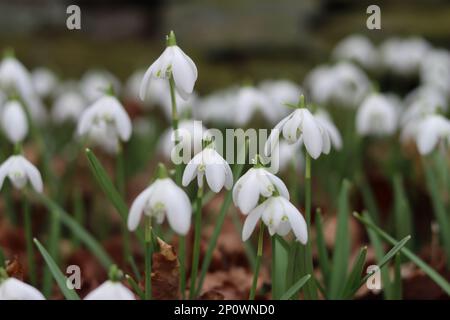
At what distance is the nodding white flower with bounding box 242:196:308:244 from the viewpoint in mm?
958

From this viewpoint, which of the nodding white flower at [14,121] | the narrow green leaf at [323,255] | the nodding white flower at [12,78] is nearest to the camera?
the narrow green leaf at [323,255]

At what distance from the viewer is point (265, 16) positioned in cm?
407

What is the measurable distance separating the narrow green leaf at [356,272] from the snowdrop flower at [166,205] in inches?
12.1

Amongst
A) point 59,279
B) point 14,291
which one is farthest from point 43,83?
point 14,291

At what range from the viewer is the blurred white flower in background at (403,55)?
10.7ft

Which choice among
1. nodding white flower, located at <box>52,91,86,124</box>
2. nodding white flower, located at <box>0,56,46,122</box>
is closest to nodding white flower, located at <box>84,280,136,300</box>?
nodding white flower, located at <box>0,56,46,122</box>

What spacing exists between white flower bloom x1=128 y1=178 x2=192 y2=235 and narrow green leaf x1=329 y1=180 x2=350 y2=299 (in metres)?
0.47

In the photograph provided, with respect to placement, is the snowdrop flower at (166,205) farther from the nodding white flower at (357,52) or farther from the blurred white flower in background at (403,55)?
the blurred white flower in background at (403,55)

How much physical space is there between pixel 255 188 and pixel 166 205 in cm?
13

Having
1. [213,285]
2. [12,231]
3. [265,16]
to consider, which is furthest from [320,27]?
[213,285]

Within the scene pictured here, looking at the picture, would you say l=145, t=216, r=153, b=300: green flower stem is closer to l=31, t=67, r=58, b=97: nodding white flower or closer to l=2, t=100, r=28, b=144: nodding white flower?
l=2, t=100, r=28, b=144: nodding white flower

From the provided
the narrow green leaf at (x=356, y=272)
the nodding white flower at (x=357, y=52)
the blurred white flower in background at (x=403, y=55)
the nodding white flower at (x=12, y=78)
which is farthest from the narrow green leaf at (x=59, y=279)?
the blurred white flower in background at (x=403, y=55)
